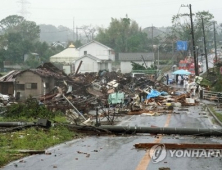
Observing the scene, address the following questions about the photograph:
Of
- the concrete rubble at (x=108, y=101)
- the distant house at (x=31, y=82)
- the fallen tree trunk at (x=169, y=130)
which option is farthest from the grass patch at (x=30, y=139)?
the distant house at (x=31, y=82)

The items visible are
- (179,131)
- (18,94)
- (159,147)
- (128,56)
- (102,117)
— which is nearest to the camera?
(159,147)

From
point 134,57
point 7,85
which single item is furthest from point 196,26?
point 7,85

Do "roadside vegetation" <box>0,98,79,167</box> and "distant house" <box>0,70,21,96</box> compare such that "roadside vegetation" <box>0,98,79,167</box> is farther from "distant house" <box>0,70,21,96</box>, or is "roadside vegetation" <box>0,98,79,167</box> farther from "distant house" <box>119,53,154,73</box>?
"distant house" <box>119,53,154,73</box>

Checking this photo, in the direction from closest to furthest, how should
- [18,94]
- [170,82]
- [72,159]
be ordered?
[72,159] → [18,94] → [170,82]

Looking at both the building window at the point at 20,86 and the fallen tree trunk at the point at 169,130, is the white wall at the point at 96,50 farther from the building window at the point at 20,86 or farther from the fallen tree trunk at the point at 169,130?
the fallen tree trunk at the point at 169,130

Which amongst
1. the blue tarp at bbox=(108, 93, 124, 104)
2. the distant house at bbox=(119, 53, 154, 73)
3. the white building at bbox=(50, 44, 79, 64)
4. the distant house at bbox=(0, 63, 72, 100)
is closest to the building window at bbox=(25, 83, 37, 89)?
the distant house at bbox=(0, 63, 72, 100)

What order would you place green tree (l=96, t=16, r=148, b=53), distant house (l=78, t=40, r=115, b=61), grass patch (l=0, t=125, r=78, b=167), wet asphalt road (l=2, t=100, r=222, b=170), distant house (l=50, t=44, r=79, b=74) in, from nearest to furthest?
1. wet asphalt road (l=2, t=100, r=222, b=170)
2. grass patch (l=0, t=125, r=78, b=167)
3. distant house (l=50, t=44, r=79, b=74)
4. distant house (l=78, t=40, r=115, b=61)
5. green tree (l=96, t=16, r=148, b=53)

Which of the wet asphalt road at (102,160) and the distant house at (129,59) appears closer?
the wet asphalt road at (102,160)

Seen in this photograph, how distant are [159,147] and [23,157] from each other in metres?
3.74

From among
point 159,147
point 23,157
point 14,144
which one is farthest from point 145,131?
point 23,157

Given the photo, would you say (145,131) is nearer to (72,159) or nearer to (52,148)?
(52,148)

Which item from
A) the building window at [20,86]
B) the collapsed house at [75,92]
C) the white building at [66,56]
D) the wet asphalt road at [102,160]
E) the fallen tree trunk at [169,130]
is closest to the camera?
the wet asphalt road at [102,160]

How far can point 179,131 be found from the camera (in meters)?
16.4

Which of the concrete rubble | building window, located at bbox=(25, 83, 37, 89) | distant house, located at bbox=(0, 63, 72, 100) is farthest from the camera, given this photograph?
building window, located at bbox=(25, 83, 37, 89)
